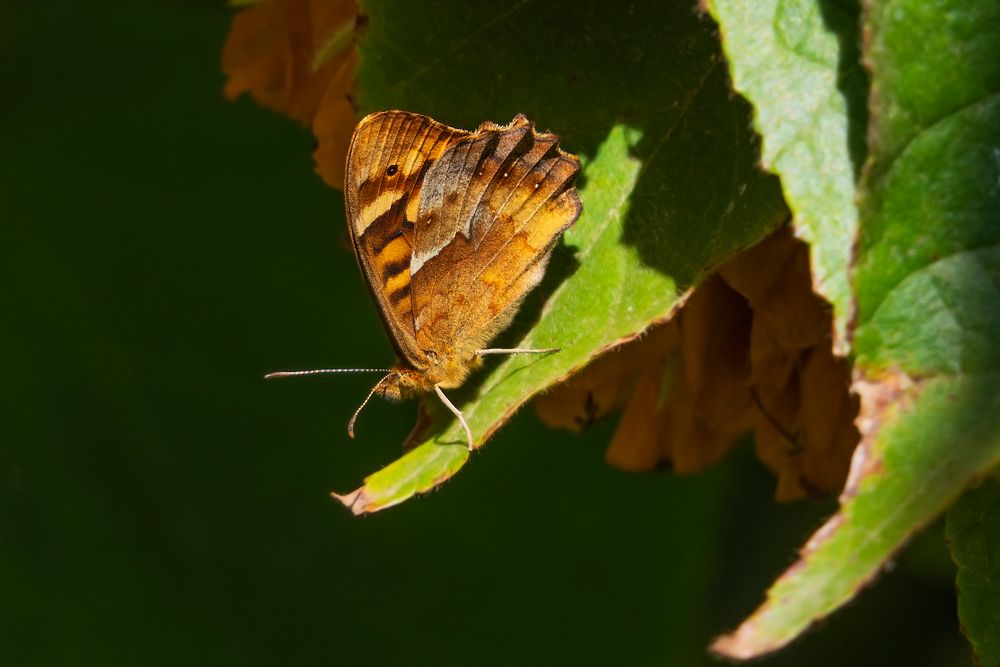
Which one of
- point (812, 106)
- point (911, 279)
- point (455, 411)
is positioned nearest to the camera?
point (911, 279)

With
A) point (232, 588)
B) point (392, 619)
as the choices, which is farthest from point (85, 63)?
point (392, 619)

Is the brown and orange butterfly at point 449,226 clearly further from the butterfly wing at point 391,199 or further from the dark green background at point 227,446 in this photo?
the dark green background at point 227,446

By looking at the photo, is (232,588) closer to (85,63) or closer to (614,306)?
(85,63)

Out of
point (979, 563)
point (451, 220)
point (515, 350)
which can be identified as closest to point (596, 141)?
point (515, 350)

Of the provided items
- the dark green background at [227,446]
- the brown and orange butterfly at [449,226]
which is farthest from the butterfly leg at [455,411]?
the dark green background at [227,446]

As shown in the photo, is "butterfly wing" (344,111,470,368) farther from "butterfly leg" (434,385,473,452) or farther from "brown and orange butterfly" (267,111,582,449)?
"butterfly leg" (434,385,473,452)

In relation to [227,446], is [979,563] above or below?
below

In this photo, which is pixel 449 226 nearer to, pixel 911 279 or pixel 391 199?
pixel 391 199
